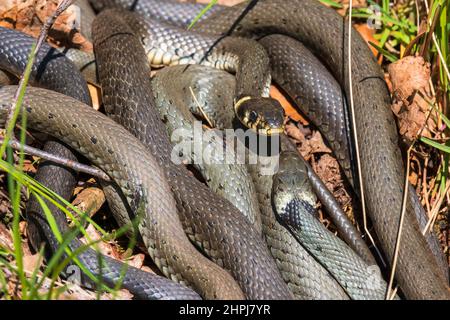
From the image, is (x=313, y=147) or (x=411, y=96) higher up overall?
(x=411, y=96)

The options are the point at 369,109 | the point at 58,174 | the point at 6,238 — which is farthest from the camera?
the point at 369,109

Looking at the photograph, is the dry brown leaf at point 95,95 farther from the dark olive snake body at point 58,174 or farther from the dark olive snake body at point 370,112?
the dark olive snake body at point 370,112

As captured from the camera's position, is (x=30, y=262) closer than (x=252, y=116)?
Yes

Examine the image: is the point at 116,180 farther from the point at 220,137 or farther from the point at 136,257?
the point at 220,137

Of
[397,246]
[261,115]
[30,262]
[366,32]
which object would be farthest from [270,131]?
[30,262]

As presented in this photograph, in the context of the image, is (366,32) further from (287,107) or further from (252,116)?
(252,116)

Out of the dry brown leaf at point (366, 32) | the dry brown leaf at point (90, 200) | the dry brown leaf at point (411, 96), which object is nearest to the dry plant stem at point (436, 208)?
the dry brown leaf at point (411, 96)

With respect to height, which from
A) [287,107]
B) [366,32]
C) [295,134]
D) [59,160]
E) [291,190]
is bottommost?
[291,190]

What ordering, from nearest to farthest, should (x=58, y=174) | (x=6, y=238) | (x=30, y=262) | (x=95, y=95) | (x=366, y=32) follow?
(x=30, y=262) < (x=6, y=238) < (x=58, y=174) < (x=95, y=95) < (x=366, y=32)
